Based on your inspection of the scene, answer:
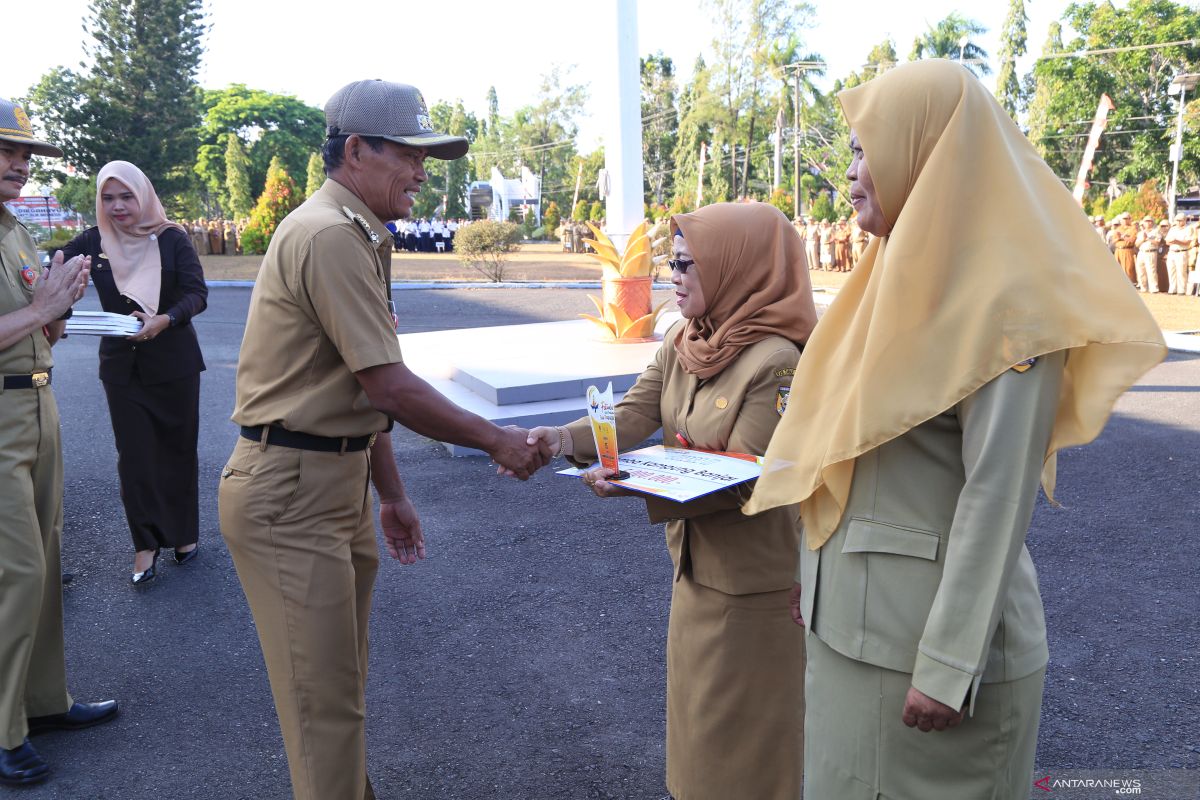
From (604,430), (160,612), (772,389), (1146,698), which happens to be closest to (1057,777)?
(1146,698)

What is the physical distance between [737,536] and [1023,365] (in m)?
1.08

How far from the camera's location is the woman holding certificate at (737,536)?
8.00ft

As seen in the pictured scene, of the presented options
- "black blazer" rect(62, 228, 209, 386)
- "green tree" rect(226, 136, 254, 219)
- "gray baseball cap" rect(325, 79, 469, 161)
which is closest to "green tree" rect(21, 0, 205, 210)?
"green tree" rect(226, 136, 254, 219)

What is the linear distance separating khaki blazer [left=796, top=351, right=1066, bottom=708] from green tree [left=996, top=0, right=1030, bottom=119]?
56.2 m

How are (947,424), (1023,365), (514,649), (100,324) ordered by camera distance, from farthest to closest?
(100,324)
(514,649)
(947,424)
(1023,365)

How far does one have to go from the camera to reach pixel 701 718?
2.50 metres

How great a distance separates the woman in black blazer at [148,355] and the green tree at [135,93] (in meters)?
41.4

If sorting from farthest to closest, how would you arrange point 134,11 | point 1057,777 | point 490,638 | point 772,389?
1. point 134,11
2. point 490,638
3. point 1057,777
4. point 772,389

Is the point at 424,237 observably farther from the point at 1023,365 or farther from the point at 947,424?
the point at 1023,365

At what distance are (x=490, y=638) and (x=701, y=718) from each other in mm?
1793

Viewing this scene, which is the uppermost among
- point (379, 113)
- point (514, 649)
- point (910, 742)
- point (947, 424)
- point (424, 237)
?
point (424, 237)

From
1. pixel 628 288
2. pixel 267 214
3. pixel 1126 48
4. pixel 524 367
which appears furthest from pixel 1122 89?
pixel 524 367

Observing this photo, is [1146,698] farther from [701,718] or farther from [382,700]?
[382,700]

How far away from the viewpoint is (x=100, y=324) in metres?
4.11
